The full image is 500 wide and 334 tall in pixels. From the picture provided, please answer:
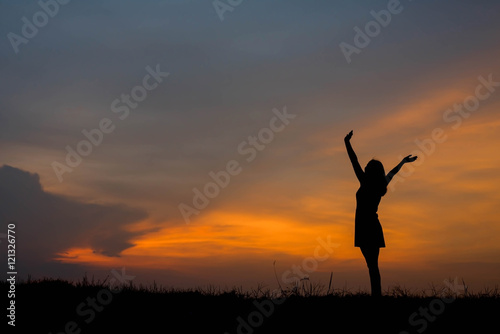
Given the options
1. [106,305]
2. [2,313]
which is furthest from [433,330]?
[2,313]

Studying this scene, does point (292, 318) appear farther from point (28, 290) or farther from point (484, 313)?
point (28, 290)

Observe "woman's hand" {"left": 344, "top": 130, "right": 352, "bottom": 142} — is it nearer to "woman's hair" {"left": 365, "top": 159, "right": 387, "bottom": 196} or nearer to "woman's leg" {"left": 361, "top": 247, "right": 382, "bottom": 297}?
"woman's hair" {"left": 365, "top": 159, "right": 387, "bottom": 196}

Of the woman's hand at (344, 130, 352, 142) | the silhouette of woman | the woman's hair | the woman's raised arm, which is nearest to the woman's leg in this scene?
the silhouette of woman

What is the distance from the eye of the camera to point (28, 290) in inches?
462

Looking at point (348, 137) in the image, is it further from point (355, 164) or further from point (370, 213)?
point (370, 213)

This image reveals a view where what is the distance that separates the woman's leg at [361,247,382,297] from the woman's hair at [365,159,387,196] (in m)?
1.22

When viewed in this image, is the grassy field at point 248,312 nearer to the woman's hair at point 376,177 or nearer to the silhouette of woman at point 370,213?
the silhouette of woman at point 370,213

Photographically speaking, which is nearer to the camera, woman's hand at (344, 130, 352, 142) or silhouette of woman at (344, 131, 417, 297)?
silhouette of woman at (344, 131, 417, 297)

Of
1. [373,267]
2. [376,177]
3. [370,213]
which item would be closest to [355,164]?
[376,177]

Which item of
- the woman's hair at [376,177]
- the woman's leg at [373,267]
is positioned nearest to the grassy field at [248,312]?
the woman's leg at [373,267]

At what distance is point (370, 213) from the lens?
10.7 m

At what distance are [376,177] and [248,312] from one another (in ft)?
12.6

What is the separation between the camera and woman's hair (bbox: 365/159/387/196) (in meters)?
10.6

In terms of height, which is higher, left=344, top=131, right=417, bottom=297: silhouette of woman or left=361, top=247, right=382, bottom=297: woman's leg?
left=344, top=131, right=417, bottom=297: silhouette of woman
